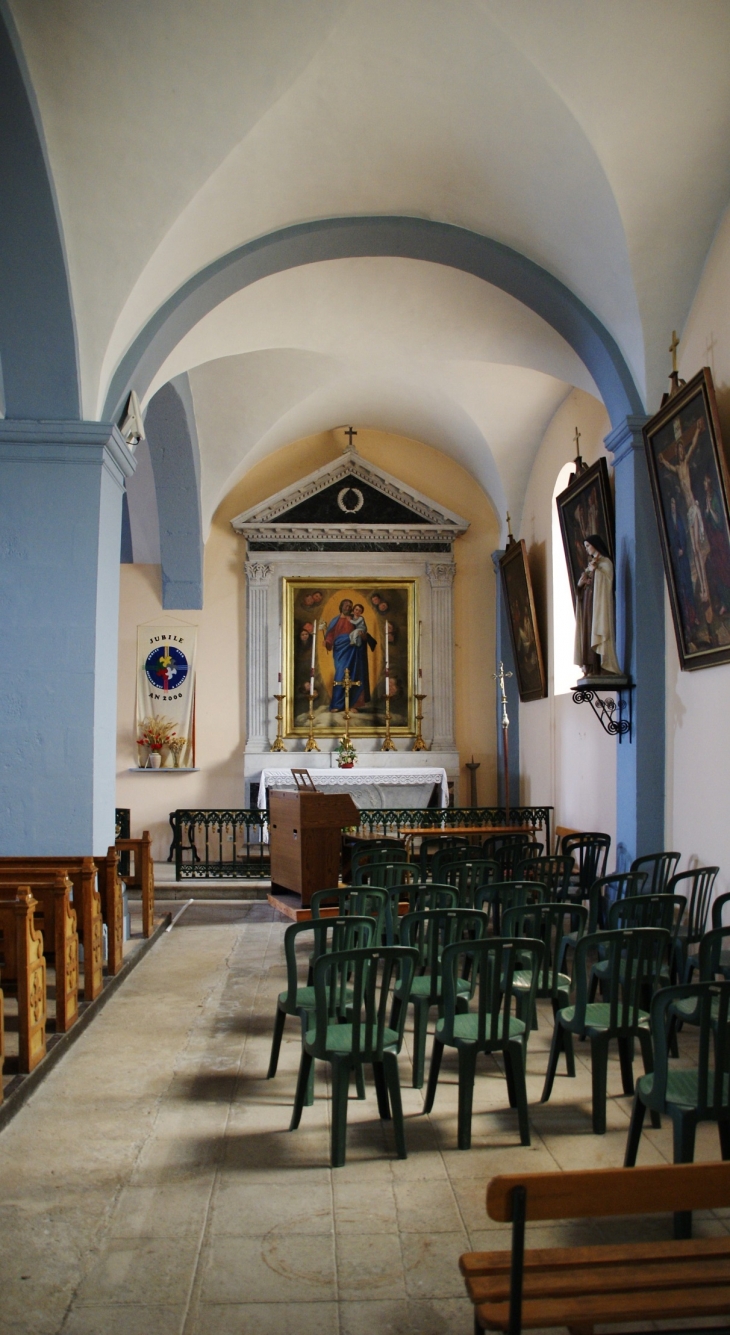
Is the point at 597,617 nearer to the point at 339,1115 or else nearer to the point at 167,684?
the point at 339,1115

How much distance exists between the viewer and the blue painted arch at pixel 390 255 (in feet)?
24.2

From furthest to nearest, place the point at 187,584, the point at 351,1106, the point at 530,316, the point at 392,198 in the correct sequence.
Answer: the point at 187,584 → the point at 530,316 → the point at 392,198 → the point at 351,1106

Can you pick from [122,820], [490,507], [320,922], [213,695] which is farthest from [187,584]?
[320,922]

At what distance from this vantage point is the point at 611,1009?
3.90 metres

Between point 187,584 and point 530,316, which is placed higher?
point 530,316

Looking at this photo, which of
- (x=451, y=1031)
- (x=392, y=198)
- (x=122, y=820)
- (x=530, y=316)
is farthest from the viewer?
(x=122, y=820)

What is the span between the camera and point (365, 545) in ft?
43.4

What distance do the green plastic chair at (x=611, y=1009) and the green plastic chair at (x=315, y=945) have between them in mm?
914

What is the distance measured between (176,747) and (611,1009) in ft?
31.6

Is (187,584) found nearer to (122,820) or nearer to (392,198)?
(122,820)

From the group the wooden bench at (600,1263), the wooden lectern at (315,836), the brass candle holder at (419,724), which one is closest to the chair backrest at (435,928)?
the wooden bench at (600,1263)

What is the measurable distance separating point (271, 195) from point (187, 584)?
21.6 feet

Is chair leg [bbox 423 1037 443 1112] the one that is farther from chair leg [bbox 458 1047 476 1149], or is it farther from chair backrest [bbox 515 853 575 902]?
chair backrest [bbox 515 853 575 902]

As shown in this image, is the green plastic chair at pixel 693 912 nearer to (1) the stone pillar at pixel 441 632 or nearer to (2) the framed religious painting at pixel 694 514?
(2) the framed religious painting at pixel 694 514
